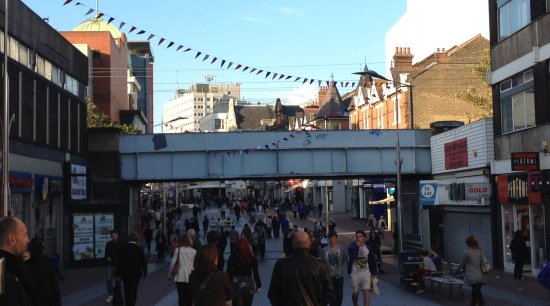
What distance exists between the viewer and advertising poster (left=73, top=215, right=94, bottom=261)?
107 ft

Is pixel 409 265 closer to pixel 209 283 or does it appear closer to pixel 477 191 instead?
pixel 477 191

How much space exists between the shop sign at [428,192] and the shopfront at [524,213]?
19.4 feet

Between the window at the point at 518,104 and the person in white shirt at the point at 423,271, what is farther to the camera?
the window at the point at 518,104

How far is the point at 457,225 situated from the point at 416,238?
3.62 m

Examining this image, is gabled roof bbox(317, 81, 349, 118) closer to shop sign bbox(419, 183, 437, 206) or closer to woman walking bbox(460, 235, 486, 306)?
shop sign bbox(419, 183, 437, 206)

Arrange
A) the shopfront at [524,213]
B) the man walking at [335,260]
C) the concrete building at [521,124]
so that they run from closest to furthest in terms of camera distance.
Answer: the man walking at [335,260], the concrete building at [521,124], the shopfront at [524,213]

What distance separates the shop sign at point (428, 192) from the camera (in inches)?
1336

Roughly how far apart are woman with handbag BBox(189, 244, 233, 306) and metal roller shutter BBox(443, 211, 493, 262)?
856 inches

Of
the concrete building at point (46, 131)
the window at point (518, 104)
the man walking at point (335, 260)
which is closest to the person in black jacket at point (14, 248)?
the man walking at point (335, 260)

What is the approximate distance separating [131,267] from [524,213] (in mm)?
16153

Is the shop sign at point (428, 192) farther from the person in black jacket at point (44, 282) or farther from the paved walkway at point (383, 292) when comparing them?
the person in black jacket at point (44, 282)

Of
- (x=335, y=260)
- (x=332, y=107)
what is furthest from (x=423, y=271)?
(x=332, y=107)

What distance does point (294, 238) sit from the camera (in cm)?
805

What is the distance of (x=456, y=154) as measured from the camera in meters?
33.6
